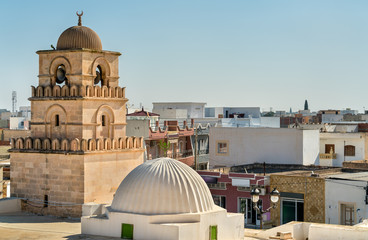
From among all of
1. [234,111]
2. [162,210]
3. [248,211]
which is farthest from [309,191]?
[234,111]

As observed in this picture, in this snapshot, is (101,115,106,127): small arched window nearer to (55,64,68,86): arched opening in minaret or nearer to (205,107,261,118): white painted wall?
(55,64,68,86): arched opening in minaret

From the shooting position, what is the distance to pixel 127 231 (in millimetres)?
20656

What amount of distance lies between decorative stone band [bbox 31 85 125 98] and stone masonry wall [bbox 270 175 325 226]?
9.70 meters

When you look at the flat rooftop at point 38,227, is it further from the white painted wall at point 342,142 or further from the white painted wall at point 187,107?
A: the white painted wall at point 187,107

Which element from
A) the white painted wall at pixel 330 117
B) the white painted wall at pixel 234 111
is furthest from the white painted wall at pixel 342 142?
the white painted wall at pixel 330 117

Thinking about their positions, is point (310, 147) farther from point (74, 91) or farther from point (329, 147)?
point (74, 91)

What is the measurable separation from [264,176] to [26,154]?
12042 millimetres

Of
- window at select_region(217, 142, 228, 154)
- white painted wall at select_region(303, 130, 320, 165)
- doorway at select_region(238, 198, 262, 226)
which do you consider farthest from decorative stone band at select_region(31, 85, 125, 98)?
white painted wall at select_region(303, 130, 320, 165)

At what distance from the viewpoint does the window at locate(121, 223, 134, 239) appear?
20562 mm

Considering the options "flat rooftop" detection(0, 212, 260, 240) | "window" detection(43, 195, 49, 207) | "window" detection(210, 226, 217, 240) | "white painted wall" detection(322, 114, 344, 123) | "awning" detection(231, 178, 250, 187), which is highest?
"white painted wall" detection(322, 114, 344, 123)

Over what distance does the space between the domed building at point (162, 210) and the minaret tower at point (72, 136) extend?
15.5 feet

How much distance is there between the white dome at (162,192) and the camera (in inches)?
811

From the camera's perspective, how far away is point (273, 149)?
39.2m

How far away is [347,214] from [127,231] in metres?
12.4
